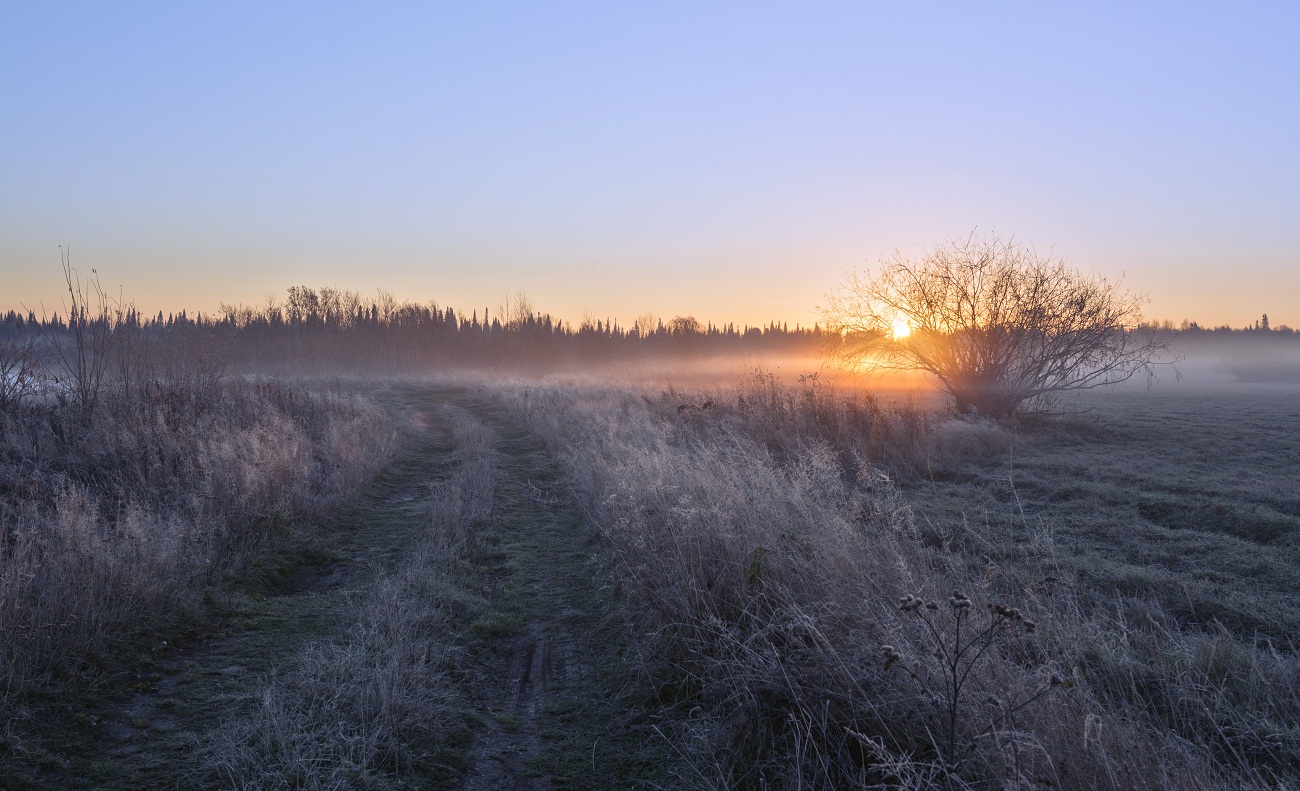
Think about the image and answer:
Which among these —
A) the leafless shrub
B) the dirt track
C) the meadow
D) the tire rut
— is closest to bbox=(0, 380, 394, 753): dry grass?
the meadow

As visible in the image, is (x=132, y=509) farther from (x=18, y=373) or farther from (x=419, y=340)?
(x=419, y=340)

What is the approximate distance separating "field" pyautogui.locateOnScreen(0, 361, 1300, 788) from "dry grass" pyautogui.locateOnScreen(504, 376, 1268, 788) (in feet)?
0.08

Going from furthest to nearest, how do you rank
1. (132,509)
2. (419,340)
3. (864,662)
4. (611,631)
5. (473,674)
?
(419,340) < (132,509) < (611,631) < (473,674) < (864,662)

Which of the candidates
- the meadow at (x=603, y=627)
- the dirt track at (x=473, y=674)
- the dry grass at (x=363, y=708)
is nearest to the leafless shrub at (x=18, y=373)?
the meadow at (x=603, y=627)

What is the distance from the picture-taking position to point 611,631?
5109 millimetres

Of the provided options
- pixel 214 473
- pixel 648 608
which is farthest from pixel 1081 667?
pixel 214 473

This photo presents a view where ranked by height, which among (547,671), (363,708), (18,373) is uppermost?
(18,373)

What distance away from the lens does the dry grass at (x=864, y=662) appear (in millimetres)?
2555

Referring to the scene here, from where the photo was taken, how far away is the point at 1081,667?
401cm

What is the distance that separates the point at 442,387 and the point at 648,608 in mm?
31488

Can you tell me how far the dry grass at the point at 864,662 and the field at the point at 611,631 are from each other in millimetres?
23

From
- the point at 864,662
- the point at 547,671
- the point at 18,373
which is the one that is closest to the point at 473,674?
the point at 547,671

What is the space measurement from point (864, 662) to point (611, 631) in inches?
92.0

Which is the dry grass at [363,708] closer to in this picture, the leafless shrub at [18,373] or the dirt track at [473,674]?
the dirt track at [473,674]
